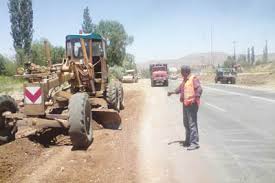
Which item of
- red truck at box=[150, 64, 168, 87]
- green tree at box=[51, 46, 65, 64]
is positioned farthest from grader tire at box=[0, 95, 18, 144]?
red truck at box=[150, 64, 168, 87]

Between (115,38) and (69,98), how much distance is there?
307 ft

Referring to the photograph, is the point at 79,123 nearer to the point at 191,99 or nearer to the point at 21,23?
the point at 191,99

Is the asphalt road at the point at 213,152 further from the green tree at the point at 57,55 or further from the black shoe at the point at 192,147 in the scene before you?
the green tree at the point at 57,55

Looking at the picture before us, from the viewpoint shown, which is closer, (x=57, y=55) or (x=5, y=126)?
(x=5, y=126)

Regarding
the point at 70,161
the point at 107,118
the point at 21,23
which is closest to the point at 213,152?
the point at 70,161

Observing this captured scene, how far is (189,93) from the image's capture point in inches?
388

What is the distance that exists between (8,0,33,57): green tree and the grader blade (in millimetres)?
50445

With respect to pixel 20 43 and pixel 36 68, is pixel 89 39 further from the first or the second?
pixel 20 43

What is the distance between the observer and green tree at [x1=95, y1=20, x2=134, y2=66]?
102 meters

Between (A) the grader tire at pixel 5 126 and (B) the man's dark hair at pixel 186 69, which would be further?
(A) the grader tire at pixel 5 126

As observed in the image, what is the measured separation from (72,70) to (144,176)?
6350mm

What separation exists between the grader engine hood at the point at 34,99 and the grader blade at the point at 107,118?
2.39 m

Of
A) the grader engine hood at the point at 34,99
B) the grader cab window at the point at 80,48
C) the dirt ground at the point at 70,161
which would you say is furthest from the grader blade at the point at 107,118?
the grader cab window at the point at 80,48

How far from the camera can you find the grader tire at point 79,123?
995 cm
